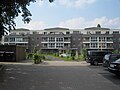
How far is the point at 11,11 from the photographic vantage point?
1886cm

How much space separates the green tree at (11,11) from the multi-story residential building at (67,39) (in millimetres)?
72747

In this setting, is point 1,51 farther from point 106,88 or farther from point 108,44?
point 108,44

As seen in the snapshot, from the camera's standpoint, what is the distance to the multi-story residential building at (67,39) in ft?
319

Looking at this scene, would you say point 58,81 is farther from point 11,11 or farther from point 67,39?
point 67,39

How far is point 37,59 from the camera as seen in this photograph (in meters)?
33.5

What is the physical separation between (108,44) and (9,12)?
81.8 meters

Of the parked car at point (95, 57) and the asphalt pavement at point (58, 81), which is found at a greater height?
the parked car at point (95, 57)

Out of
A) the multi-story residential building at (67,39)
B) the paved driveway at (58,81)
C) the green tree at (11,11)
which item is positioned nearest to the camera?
the paved driveway at (58,81)

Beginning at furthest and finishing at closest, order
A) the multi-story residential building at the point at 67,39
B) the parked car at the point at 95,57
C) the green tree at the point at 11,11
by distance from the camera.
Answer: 1. the multi-story residential building at the point at 67,39
2. the parked car at the point at 95,57
3. the green tree at the point at 11,11

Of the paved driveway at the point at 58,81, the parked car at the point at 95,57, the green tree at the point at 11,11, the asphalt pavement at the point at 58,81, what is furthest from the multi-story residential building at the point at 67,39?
the paved driveway at the point at 58,81

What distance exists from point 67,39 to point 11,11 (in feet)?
270

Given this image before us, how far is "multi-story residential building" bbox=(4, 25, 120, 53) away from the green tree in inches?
2864

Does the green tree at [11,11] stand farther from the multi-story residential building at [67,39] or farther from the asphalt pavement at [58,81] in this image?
the multi-story residential building at [67,39]

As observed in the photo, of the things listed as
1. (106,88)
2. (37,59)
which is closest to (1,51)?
(37,59)
